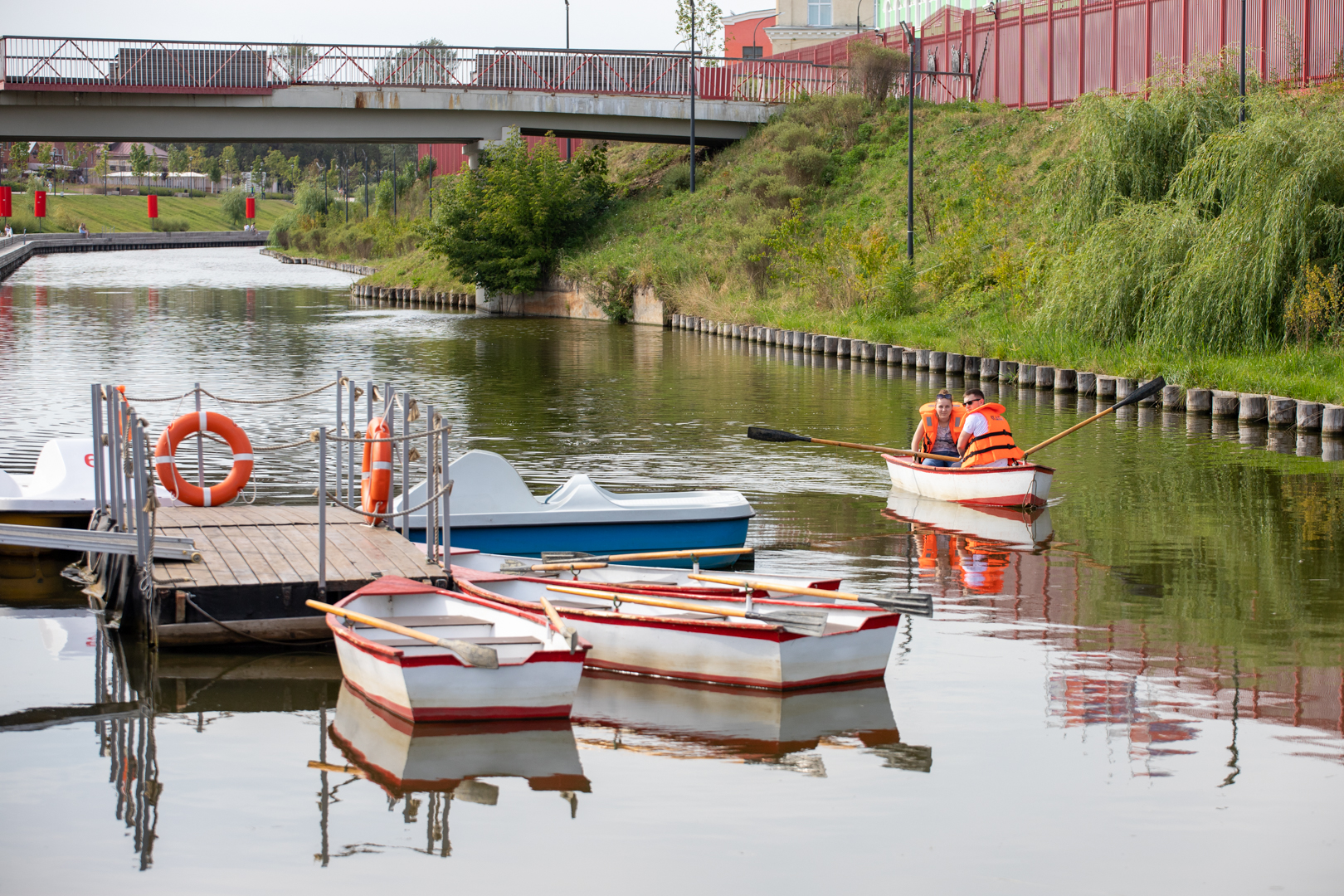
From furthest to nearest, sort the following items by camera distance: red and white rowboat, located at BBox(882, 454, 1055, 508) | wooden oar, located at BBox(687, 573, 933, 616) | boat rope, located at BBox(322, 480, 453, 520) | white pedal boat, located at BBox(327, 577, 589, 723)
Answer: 1. red and white rowboat, located at BBox(882, 454, 1055, 508)
2. boat rope, located at BBox(322, 480, 453, 520)
3. wooden oar, located at BBox(687, 573, 933, 616)
4. white pedal boat, located at BBox(327, 577, 589, 723)

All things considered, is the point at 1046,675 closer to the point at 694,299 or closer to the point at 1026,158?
the point at 694,299

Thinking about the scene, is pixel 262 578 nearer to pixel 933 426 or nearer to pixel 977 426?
pixel 977 426

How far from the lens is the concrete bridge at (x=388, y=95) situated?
4538cm

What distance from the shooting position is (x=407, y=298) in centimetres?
5744

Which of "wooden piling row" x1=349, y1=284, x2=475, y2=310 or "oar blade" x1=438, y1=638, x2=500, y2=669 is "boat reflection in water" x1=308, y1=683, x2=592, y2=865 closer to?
"oar blade" x1=438, y1=638, x2=500, y2=669

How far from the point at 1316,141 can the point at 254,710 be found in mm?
19235

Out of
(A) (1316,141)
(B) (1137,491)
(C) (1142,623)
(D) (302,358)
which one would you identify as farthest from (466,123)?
(C) (1142,623)

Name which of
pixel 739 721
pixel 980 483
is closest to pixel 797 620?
pixel 739 721

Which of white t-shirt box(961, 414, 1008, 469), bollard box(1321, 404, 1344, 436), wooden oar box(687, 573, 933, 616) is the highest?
white t-shirt box(961, 414, 1008, 469)

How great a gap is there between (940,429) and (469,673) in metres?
9.08

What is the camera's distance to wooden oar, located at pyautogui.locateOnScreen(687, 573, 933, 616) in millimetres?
9109

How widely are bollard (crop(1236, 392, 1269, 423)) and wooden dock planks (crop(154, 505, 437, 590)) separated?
1363 cm

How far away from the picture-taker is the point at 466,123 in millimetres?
51250

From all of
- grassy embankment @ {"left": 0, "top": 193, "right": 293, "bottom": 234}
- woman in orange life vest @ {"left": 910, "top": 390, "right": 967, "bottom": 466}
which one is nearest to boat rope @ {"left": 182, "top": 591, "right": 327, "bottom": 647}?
woman in orange life vest @ {"left": 910, "top": 390, "right": 967, "bottom": 466}
